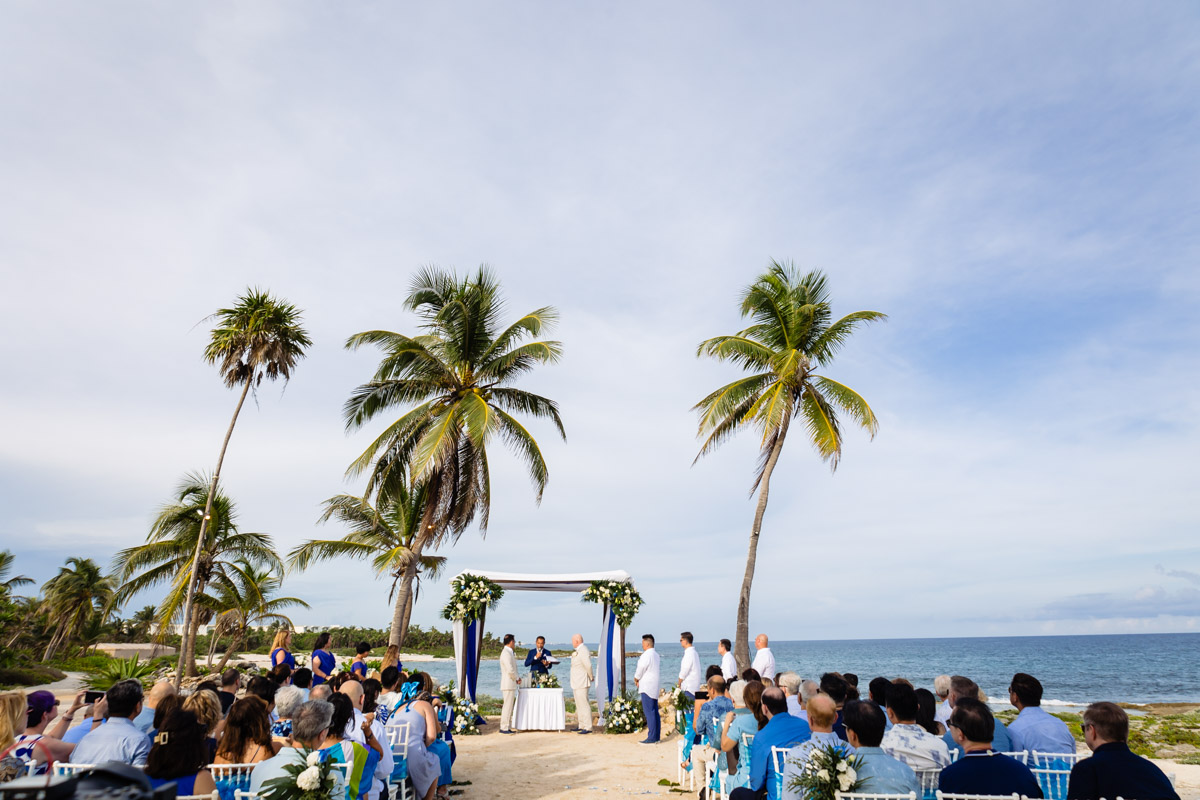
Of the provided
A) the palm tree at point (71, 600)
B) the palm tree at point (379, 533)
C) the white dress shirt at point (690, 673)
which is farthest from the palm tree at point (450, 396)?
the palm tree at point (71, 600)

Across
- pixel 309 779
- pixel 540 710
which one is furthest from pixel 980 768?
pixel 540 710

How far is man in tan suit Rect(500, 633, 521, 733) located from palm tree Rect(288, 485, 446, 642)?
525 cm

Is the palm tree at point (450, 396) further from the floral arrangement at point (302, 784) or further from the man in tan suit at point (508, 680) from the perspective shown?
the floral arrangement at point (302, 784)

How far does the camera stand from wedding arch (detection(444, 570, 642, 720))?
551 inches

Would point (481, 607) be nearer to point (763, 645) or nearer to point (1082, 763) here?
point (763, 645)

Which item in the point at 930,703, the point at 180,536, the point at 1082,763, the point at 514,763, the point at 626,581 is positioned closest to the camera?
the point at 1082,763

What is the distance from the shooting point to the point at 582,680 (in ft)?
43.5

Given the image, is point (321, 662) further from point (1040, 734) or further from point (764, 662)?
point (1040, 734)

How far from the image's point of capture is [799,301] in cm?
1802

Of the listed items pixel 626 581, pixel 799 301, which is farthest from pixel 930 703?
pixel 799 301

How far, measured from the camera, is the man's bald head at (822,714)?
4.66m

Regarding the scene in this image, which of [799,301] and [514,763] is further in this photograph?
[799,301]

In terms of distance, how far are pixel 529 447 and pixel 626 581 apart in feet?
14.8

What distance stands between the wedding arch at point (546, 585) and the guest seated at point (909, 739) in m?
9.28
